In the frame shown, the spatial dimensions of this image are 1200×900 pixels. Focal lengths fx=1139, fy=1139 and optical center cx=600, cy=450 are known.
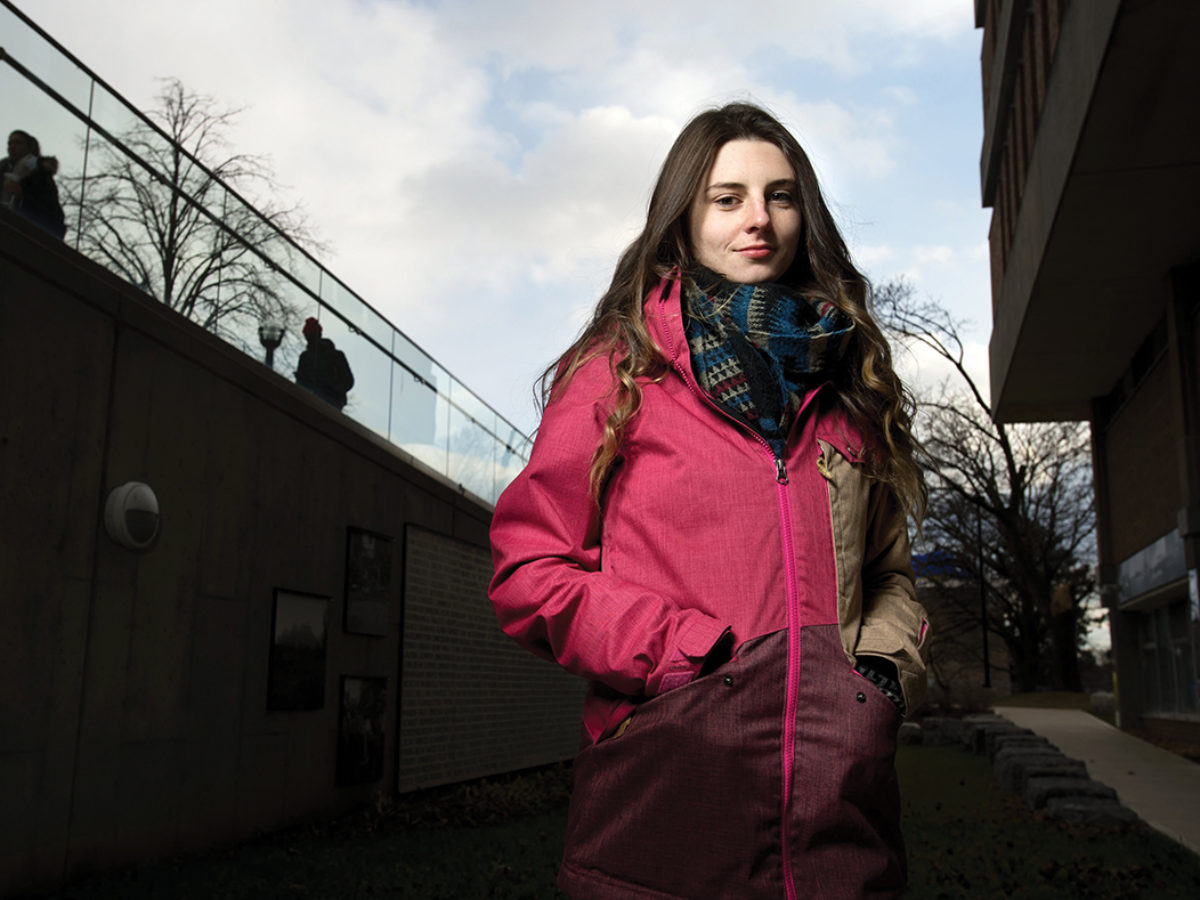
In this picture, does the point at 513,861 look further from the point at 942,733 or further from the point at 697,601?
the point at 942,733

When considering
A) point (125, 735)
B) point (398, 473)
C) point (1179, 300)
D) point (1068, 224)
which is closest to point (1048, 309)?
point (1179, 300)

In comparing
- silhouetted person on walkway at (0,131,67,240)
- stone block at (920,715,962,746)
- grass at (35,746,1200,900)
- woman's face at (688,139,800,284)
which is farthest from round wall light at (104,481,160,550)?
stone block at (920,715,962,746)

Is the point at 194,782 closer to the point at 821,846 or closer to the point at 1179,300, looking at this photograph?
the point at 821,846

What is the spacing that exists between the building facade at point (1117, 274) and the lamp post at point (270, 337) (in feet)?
23.8

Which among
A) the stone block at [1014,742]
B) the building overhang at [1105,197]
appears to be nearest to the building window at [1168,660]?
the stone block at [1014,742]

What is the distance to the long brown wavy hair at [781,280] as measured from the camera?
1928 mm

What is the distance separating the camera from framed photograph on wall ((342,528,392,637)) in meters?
11.0

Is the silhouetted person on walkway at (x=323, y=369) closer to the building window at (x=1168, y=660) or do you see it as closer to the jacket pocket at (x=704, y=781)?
the jacket pocket at (x=704, y=781)

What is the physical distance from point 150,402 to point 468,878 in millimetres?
3854

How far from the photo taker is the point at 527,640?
1.74 m

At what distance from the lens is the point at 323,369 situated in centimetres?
1127

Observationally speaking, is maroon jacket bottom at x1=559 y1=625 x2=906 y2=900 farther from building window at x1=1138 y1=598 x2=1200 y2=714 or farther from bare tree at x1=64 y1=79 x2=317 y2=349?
building window at x1=1138 y1=598 x2=1200 y2=714

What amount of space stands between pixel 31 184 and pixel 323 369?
4.46 metres

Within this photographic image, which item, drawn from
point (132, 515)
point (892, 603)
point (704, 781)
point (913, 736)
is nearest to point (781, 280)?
point (892, 603)
